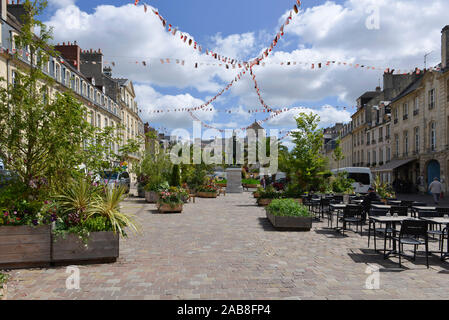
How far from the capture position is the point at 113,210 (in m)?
6.61

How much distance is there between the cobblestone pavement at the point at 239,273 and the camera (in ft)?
15.6

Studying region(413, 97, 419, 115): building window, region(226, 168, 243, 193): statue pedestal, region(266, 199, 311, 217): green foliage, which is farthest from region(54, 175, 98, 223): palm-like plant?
region(413, 97, 419, 115): building window

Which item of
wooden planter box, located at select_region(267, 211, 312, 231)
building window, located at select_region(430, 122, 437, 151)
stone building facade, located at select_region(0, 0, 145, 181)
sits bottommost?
wooden planter box, located at select_region(267, 211, 312, 231)

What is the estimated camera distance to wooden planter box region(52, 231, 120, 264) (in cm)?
598

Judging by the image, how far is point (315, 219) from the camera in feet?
42.7

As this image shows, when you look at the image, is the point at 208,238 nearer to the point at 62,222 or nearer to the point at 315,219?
the point at 62,222

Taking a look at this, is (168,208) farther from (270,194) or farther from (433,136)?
(433,136)

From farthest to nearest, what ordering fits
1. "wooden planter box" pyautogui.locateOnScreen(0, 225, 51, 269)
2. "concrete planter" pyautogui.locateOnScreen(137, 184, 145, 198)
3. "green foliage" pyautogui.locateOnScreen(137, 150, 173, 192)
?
"concrete planter" pyautogui.locateOnScreen(137, 184, 145, 198) → "green foliage" pyautogui.locateOnScreen(137, 150, 173, 192) → "wooden planter box" pyautogui.locateOnScreen(0, 225, 51, 269)

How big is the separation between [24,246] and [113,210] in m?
1.57

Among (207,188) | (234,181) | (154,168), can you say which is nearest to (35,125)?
(154,168)

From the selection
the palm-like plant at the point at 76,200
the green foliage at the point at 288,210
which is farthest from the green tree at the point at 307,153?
the palm-like plant at the point at 76,200

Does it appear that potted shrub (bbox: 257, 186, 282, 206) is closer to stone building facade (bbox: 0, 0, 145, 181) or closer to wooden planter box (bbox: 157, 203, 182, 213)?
wooden planter box (bbox: 157, 203, 182, 213)

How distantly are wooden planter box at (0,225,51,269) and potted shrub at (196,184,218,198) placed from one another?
17.7 meters
